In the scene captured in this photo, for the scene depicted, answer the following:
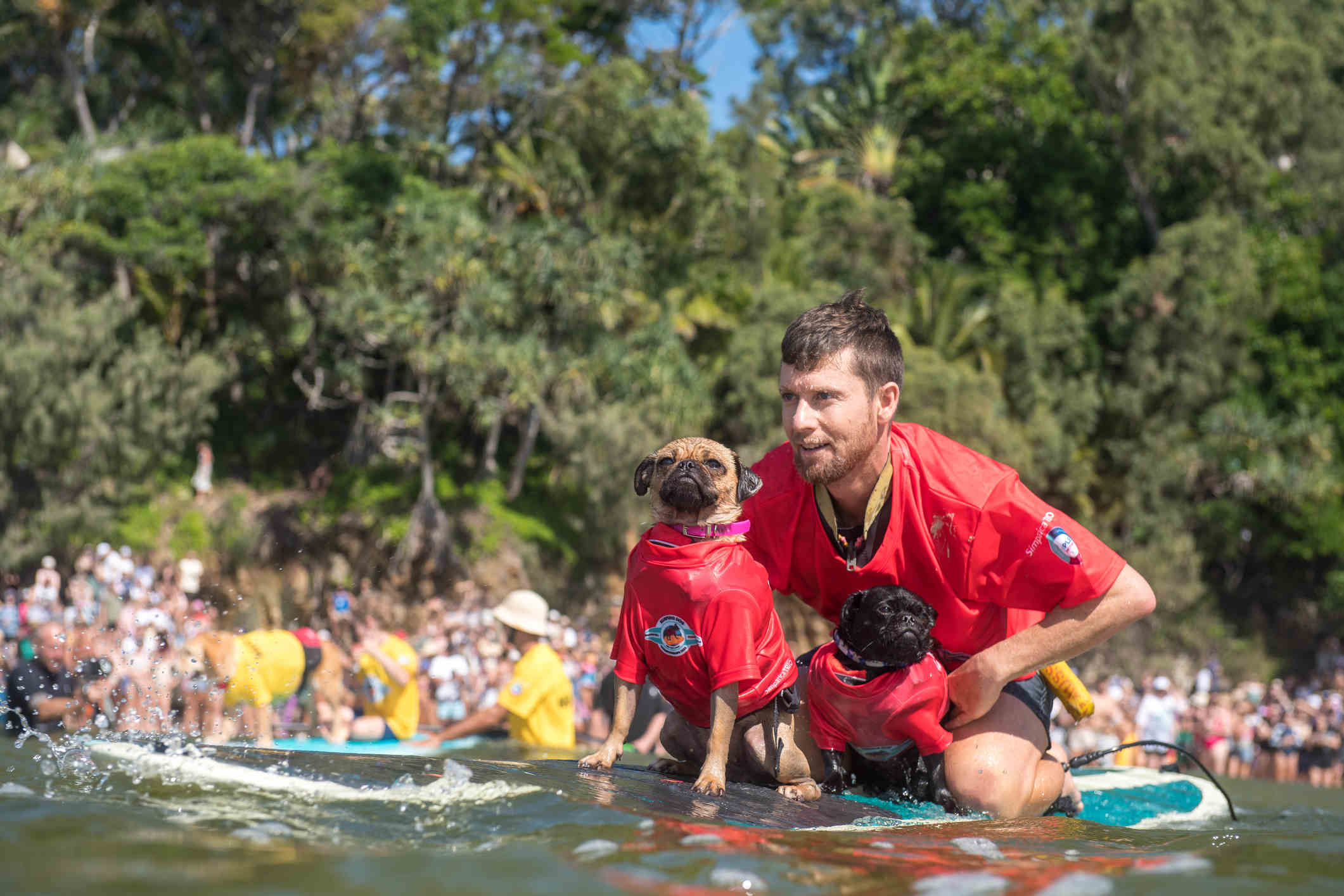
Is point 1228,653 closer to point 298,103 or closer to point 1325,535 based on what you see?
point 1325,535

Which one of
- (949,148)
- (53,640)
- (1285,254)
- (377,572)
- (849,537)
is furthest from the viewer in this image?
(949,148)

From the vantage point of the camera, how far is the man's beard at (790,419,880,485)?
411 centimetres

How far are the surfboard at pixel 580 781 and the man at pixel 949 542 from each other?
42 centimetres

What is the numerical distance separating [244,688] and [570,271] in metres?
15.2

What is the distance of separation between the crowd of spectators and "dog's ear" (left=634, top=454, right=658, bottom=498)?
11.6 feet

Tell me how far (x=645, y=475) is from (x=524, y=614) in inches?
178

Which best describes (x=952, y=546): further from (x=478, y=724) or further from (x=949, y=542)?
(x=478, y=724)

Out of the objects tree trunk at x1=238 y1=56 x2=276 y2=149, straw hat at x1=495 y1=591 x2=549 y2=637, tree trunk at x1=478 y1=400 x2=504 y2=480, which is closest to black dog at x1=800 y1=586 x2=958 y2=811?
straw hat at x1=495 y1=591 x2=549 y2=637

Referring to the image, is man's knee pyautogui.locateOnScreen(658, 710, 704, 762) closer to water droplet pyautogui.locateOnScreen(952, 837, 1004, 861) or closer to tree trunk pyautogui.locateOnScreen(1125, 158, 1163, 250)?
water droplet pyautogui.locateOnScreen(952, 837, 1004, 861)

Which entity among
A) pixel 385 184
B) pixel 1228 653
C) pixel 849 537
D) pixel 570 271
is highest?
pixel 385 184

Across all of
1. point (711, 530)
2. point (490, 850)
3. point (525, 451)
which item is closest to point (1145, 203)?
point (525, 451)

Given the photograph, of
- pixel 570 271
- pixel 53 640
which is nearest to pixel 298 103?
pixel 570 271

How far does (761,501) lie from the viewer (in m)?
4.57

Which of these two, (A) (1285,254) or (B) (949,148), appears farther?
(B) (949,148)
